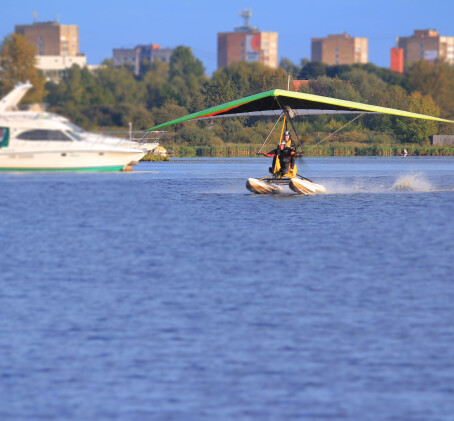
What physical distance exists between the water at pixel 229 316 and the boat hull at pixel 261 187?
331 centimetres

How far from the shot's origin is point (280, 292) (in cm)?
1488

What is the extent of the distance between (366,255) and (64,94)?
122 ft

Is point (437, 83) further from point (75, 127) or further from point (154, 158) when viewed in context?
point (75, 127)

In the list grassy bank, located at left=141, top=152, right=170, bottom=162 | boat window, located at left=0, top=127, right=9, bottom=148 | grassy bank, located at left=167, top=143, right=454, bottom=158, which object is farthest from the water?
grassy bank, located at left=141, top=152, right=170, bottom=162

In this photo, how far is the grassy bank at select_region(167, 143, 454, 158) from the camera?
207 feet

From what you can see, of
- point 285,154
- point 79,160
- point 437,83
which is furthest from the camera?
point 437,83

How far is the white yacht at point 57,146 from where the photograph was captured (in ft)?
129

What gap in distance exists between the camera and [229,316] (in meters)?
12.9

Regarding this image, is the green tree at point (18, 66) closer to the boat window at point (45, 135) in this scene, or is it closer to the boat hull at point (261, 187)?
the boat window at point (45, 135)

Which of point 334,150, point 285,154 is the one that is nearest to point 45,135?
point 285,154

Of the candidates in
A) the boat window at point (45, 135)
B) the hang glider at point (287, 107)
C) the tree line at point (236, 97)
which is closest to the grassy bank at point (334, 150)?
the tree line at point (236, 97)

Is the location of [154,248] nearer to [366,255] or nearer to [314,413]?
[366,255]

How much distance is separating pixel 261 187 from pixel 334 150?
3931cm

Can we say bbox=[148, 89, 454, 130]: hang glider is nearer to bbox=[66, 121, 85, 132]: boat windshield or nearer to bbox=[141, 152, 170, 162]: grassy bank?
bbox=[66, 121, 85, 132]: boat windshield
